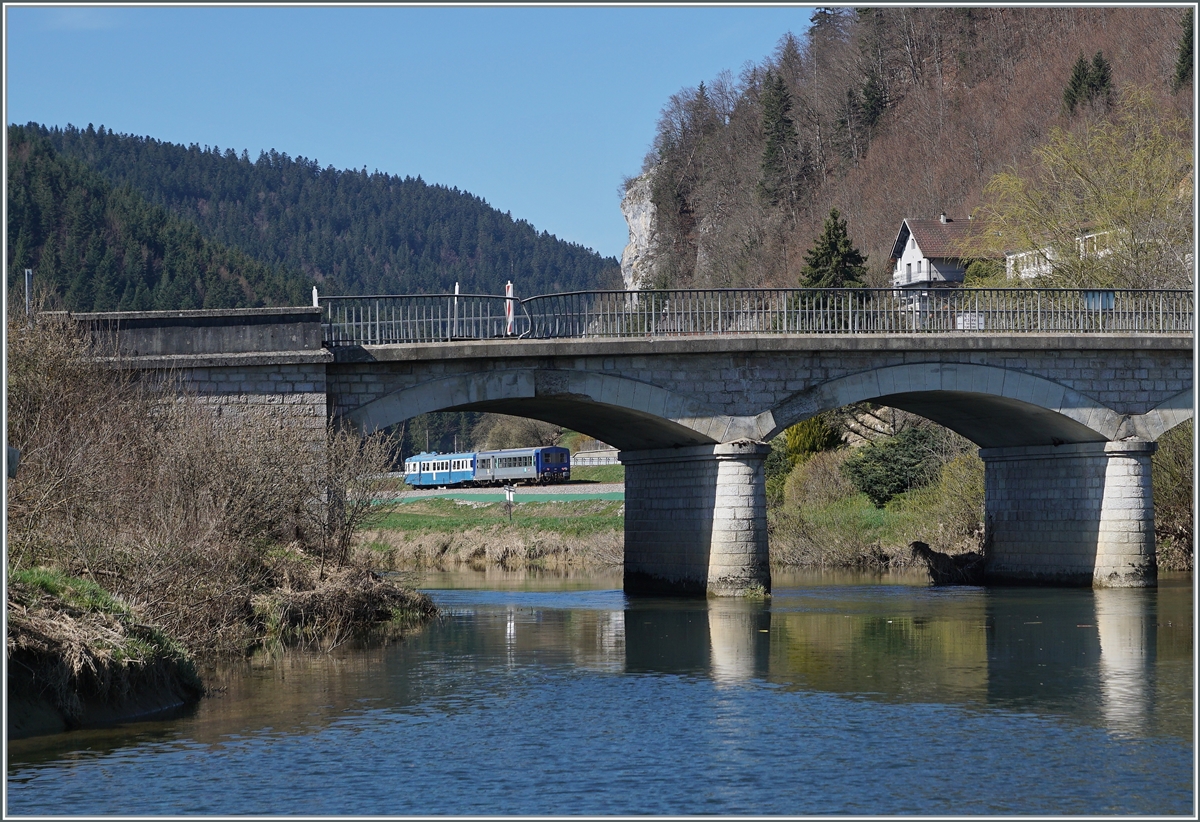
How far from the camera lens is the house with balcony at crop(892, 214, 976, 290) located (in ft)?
234

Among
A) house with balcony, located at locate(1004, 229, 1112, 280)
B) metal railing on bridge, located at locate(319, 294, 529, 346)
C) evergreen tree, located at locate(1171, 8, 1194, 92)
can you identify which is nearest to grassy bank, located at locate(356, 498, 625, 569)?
house with balcony, located at locate(1004, 229, 1112, 280)

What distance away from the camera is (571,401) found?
28.1 m

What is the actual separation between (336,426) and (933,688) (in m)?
12.7

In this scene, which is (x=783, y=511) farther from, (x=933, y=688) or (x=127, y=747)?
(x=127, y=747)

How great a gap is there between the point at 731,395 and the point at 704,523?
8.75 ft

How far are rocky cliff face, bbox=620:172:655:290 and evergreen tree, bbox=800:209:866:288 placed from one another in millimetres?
40588

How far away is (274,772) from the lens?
1211 centimetres

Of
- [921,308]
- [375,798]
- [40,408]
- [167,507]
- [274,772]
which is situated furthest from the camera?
[921,308]

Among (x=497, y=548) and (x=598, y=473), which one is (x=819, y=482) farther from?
(x=598, y=473)

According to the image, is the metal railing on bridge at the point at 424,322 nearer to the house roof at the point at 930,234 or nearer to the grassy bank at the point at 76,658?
the grassy bank at the point at 76,658

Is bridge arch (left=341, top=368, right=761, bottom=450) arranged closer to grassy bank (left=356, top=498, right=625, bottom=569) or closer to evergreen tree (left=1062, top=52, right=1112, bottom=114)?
grassy bank (left=356, top=498, right=625, bottom=569)

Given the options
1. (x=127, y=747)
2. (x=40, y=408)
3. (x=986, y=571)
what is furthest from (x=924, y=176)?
(x=127, y=747)

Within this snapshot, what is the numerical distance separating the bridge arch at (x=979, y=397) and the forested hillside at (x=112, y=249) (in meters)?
87.4

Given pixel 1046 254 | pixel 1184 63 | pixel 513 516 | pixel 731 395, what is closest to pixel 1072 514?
pixel 731 395
